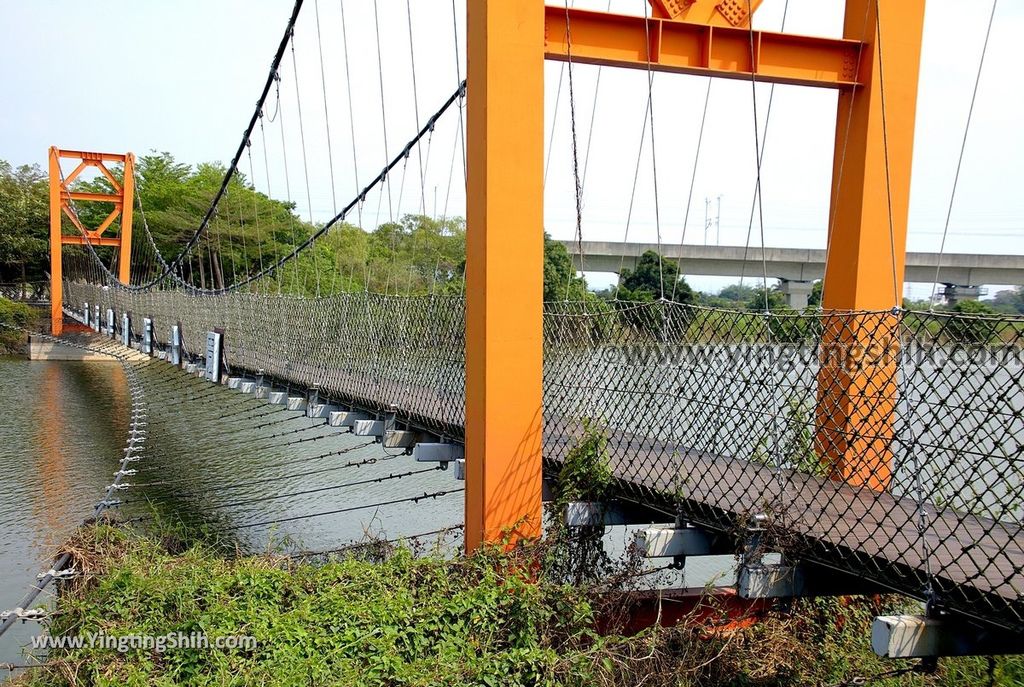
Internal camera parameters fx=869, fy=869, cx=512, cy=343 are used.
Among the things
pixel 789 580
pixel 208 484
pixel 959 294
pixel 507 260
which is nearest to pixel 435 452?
pixel 507 260

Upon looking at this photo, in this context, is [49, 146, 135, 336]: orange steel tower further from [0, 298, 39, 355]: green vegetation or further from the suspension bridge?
the suspension bridge

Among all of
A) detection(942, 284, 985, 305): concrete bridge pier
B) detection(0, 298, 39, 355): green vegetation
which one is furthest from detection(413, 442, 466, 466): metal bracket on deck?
detection(0, 298, 39, 355): green vegetation

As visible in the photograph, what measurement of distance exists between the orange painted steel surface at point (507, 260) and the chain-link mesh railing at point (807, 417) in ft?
1.23

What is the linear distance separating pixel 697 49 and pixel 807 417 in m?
1.65

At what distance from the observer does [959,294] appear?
7.70m

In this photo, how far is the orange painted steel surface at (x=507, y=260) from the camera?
10.9 feet

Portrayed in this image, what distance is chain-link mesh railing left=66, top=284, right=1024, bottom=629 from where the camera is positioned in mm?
2426

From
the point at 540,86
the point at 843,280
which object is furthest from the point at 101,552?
the point at 843,280

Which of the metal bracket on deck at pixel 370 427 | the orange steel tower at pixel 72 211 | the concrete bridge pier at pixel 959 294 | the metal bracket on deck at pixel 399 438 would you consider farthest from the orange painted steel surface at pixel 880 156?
the orange steel tower at pixel 72 211

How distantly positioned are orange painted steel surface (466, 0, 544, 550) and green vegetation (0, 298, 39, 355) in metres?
22.5

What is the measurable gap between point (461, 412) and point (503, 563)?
1515mm

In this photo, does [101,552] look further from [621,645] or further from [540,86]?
[540,86]

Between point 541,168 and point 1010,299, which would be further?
point 1010,299

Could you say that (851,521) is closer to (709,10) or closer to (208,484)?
(709,10)
